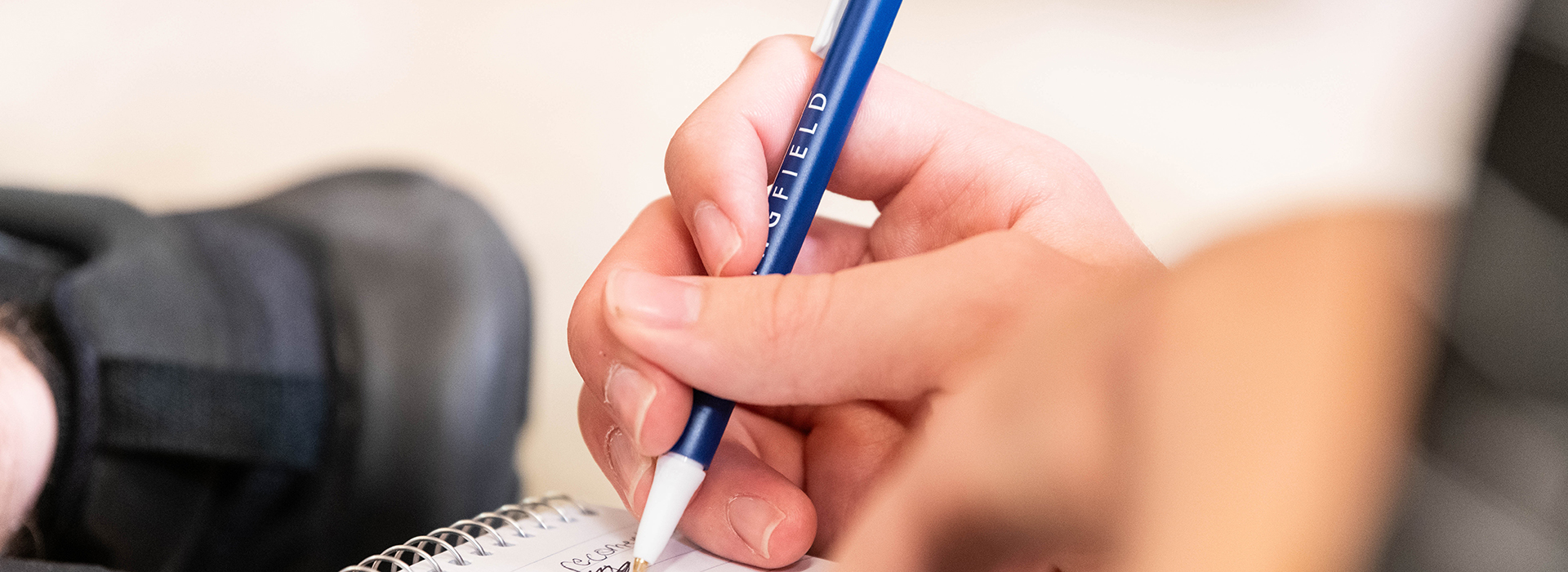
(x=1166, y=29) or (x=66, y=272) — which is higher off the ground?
(x=1166, y=29)

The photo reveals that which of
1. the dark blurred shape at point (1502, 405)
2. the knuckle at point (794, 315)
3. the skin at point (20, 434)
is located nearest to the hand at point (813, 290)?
the knuckle at point (794, 315)

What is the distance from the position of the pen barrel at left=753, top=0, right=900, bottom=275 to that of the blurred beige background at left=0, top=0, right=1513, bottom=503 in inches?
5.3

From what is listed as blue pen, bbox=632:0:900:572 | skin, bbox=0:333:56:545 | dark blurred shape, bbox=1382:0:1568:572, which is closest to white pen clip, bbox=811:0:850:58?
blue pen, bbox=632:0:900:572

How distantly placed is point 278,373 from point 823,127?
0.34 m

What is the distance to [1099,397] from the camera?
0.15m

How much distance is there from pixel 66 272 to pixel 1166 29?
573mm

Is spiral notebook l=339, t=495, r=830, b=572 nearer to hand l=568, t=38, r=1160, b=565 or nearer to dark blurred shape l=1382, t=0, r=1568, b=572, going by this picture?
hand l=568, t=38, r=1160, b=565

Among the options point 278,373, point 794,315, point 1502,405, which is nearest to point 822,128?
point 794,315

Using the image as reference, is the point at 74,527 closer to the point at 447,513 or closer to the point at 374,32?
the point at 447,513

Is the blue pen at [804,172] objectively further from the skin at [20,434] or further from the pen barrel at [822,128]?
the skin at [20,434]

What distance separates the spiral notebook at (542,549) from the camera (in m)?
0.27

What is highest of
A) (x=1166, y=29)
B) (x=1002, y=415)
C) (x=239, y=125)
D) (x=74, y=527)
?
(x=1166, y=29)

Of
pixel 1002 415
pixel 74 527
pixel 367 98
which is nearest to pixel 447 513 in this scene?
pixel 74 527

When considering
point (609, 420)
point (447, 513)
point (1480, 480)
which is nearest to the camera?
point (1480, 480)
